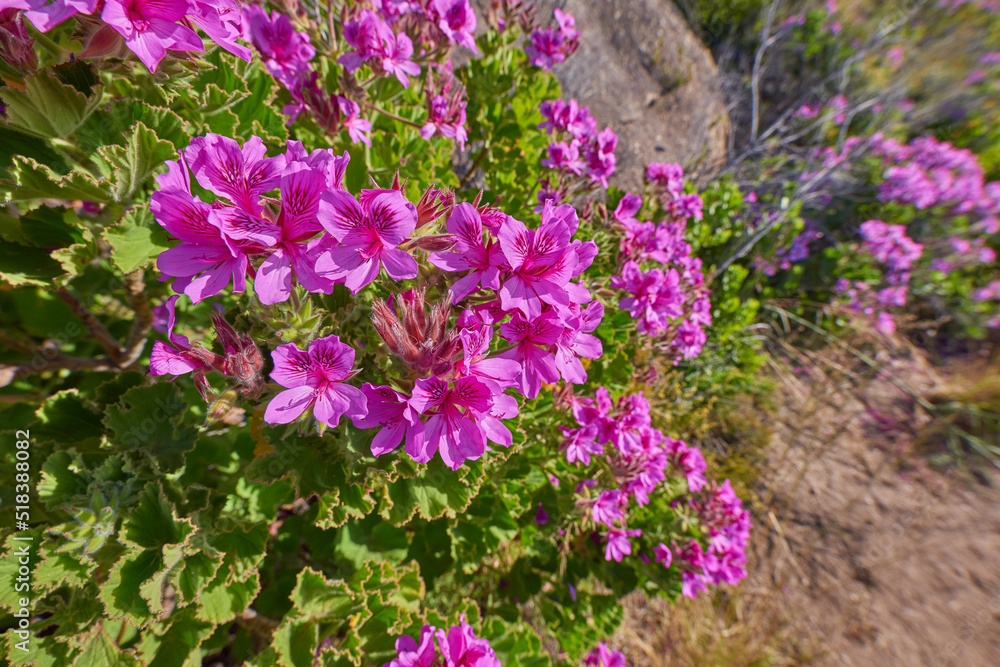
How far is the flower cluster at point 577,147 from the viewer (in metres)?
2.04

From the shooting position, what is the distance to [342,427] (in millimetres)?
1283

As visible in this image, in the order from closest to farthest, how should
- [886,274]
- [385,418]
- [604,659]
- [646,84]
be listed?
1. [385,418]
2. [604,659]
3. [646,84]
4. [886,274]

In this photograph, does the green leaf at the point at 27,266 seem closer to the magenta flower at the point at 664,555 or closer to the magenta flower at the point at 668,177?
the magenta flower at the point at 668,177

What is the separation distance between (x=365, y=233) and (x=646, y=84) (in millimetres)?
5253

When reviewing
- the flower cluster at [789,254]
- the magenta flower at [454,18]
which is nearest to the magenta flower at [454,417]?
the magenta flower at [454,18]

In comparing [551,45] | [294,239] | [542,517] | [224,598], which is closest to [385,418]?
[294,239]

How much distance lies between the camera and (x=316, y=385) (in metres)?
1.03

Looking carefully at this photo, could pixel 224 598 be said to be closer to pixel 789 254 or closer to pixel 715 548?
pixel 715 548

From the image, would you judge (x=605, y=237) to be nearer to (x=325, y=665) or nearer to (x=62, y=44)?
(x=62, y=44)

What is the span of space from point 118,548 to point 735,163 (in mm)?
5477

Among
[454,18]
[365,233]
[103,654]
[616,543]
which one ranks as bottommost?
[616,543]

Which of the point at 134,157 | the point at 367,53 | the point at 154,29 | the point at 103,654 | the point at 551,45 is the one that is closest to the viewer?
the point at 154,29

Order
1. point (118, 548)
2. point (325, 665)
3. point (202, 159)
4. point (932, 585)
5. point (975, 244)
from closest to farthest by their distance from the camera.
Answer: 1. point (202, 159)
2. point (118, 548)
3. point (325, 665)
4. point (932, 585)
5. point (975, 244)

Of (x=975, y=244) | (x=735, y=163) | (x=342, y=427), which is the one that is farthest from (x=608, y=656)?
(x=975, y=244)
